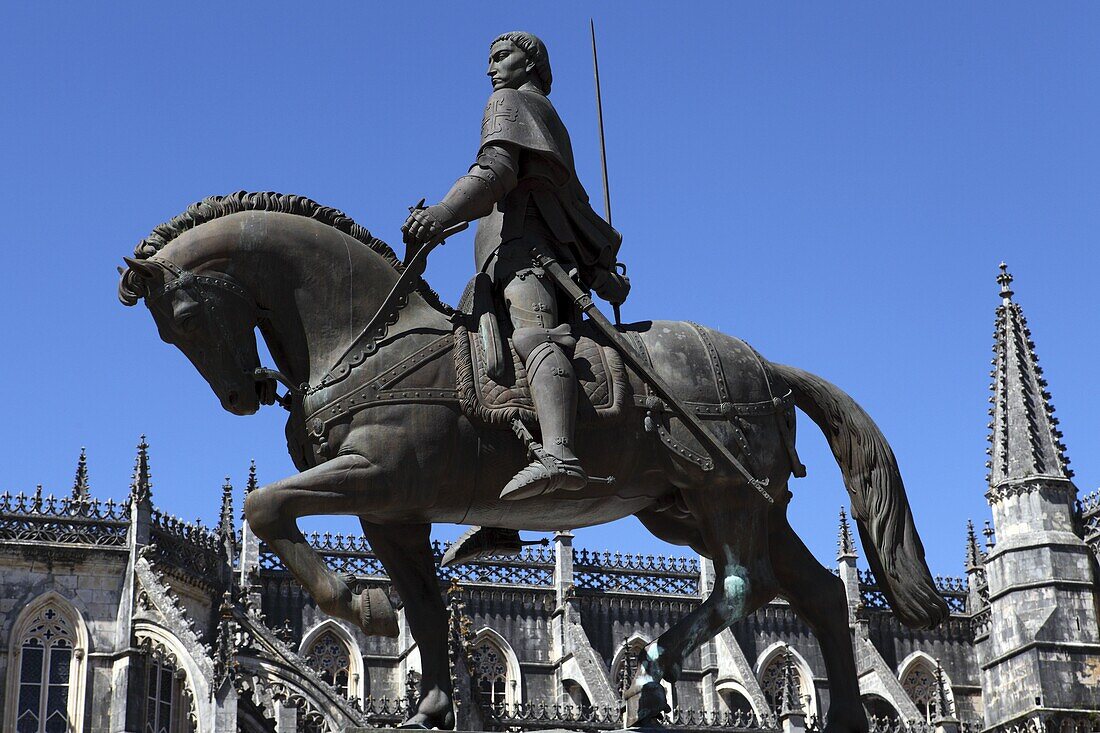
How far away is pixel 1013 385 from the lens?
4144 cm

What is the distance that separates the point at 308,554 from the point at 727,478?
215 centimetres

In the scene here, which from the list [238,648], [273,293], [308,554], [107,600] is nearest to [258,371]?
[273,293]

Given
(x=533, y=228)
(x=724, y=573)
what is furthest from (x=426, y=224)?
(x=724, y=573)

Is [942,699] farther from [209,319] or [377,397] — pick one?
[209,319]

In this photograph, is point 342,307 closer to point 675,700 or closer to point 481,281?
point 481,281

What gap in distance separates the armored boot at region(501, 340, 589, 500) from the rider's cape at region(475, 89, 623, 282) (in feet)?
2.73

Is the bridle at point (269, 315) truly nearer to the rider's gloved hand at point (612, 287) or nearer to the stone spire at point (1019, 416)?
the rider's gloved hand at point (612, 287)

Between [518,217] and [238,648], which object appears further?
[238,648]

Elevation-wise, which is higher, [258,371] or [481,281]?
[481,281]

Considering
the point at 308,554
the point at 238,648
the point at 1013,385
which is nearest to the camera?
the point at 308,554

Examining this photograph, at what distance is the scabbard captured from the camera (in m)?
7.99

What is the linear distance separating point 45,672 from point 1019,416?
81.6ft

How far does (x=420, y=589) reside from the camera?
800 cm

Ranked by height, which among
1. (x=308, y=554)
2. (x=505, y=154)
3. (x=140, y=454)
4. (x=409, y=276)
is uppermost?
(x=140, y=454)
